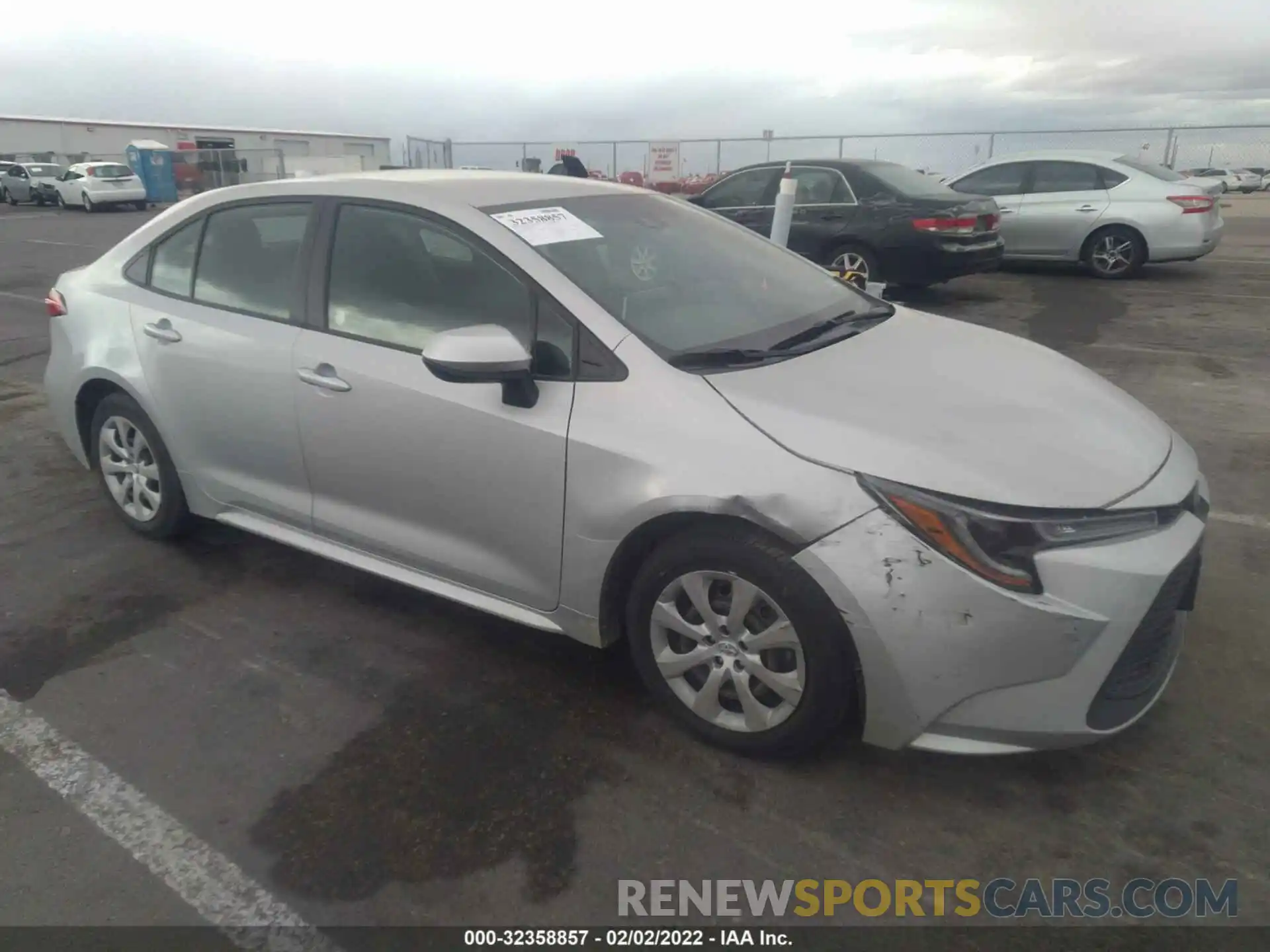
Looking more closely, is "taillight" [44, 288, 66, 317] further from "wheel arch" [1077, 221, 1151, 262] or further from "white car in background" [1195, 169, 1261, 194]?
"white car in background" [1195, 169, 1261, 194]

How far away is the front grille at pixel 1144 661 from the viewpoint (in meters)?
2.31

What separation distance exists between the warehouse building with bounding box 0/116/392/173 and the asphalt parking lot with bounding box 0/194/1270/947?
134 ft

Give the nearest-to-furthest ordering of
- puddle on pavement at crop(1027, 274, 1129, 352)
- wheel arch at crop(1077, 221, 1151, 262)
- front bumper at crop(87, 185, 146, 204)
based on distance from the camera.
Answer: puddle on pavement at crop(1027, 274, 1129, 352), wheel arch at crop(1077, 221, 1151, 262), front bumper at crop(87, 185, 146, 204)

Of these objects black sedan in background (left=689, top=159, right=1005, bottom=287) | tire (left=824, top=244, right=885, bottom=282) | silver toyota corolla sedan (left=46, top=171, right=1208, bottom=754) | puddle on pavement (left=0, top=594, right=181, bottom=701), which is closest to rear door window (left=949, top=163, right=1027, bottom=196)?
black sedan in background (left=689, top=159, right=1005, bottom=287)

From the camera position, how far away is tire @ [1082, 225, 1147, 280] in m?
10.8

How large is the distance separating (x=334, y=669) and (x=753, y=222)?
27.2 ft

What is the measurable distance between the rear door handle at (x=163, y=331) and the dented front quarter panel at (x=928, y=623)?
2.70 m

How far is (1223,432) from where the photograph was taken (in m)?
5.46

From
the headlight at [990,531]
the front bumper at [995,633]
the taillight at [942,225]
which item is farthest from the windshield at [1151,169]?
the headlight at [990,531]

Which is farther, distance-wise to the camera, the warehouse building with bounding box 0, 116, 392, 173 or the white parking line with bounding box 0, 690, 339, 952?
the warehouse building with bounding box 0, 116, 392, 173

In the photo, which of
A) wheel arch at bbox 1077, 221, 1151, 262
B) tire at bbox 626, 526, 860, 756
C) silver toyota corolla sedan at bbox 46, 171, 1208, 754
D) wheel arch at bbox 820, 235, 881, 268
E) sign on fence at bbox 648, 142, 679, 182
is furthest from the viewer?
sign on fence at bbox 648, 142, 679, 182

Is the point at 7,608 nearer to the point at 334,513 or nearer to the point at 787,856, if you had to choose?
the point at 334,513

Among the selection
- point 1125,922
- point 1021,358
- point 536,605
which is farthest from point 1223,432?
point 536,605

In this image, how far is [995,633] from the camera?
87.8 inches
